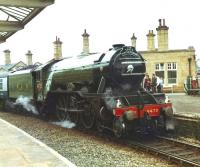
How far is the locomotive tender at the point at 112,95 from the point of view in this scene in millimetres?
12497

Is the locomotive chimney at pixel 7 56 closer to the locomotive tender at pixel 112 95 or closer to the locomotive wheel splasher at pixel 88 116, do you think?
the locomotive tender at pixel 112 95

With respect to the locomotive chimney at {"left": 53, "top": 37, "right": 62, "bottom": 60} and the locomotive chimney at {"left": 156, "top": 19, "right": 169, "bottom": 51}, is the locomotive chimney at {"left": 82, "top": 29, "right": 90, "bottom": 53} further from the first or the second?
the locomotive chimney at {"left": 156, "top": 19, "right": 169, "bottom": 51}

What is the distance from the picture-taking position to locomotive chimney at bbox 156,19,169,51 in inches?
1289

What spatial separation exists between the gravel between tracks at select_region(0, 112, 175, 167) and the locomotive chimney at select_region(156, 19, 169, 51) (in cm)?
1951

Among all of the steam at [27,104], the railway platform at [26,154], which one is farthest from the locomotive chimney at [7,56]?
the railway platform at [26,154]

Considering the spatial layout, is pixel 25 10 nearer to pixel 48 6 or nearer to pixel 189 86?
pixel 48 6

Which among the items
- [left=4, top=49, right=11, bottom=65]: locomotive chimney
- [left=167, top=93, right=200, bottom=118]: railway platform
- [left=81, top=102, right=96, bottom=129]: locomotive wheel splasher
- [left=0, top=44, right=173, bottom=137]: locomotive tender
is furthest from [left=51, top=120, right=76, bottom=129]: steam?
[left=4, top=49, right=11, bottom=65]: locomotive chimney

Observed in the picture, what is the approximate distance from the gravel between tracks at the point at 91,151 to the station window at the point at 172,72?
19.0m

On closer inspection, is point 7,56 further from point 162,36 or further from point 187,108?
point 187,108

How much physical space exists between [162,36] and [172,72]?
111 inches

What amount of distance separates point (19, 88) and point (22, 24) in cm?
913

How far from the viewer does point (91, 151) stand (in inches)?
417

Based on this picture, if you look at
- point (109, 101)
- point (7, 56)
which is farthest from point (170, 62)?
point (7, 56)

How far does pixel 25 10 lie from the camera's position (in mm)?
12000
